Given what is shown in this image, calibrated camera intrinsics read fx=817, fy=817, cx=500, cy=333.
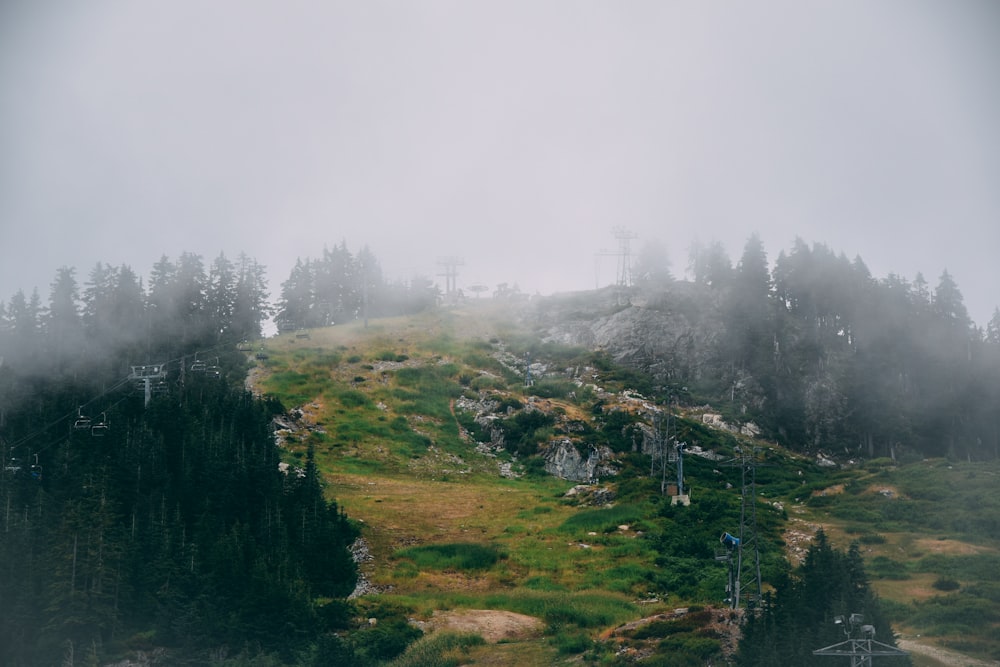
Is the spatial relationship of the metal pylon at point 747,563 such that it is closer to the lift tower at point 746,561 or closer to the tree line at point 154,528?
the lift tower at point 746,561

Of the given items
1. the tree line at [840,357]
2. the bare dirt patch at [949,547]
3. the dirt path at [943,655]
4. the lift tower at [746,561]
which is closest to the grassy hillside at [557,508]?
the bare dirt patch at [949,547]

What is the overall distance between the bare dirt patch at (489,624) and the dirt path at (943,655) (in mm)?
19687

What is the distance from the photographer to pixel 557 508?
70.9 metres

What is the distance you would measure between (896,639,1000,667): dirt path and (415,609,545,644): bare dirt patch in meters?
19.7

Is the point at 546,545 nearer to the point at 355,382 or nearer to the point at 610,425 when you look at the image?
the point at 610,425

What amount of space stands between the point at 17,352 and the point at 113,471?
138ft

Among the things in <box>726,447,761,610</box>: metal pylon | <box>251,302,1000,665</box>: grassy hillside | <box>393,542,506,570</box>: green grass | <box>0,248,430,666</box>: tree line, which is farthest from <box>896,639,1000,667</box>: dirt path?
<box>0,248,430,666</box>: tree line

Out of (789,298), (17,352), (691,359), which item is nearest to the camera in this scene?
(17,352)

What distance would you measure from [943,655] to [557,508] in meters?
34.4

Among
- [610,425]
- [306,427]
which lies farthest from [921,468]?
[306,427]

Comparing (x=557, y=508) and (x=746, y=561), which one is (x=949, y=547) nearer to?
(x=746, y=561)

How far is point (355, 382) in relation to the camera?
103188 millimetres

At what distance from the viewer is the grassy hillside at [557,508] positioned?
48125 mm

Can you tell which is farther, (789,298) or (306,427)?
(789,298)
